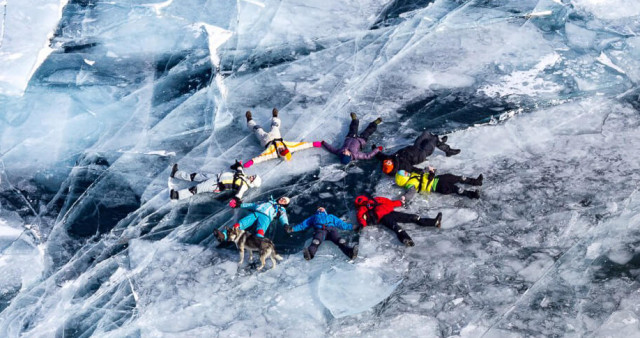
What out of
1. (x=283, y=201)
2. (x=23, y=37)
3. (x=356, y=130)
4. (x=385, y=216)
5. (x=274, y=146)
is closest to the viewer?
(x=385, y=216)

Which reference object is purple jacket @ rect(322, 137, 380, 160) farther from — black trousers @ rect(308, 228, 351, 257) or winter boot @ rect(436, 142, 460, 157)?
black trousers @ rect(308, 228, 351, 257)

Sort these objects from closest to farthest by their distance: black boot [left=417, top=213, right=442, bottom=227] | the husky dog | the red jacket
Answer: the husky dog
black boot [left=417, top=213, right=442, bottom=227]
the red jacket

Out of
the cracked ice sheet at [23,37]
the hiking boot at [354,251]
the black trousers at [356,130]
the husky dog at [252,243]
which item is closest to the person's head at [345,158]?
the black trousers at [356,130]

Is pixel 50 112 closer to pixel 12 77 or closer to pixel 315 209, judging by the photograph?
pixel 12 77

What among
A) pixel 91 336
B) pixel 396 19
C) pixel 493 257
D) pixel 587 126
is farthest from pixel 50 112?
pixel 587 126

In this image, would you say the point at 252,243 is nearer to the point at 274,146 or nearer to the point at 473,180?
the point at 274,146

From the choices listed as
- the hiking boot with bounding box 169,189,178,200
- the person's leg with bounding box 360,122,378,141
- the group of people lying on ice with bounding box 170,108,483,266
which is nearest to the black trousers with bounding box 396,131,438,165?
the group of people lying on ice with bounding box 170,108,483,266

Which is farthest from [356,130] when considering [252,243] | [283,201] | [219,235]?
[219,235]
